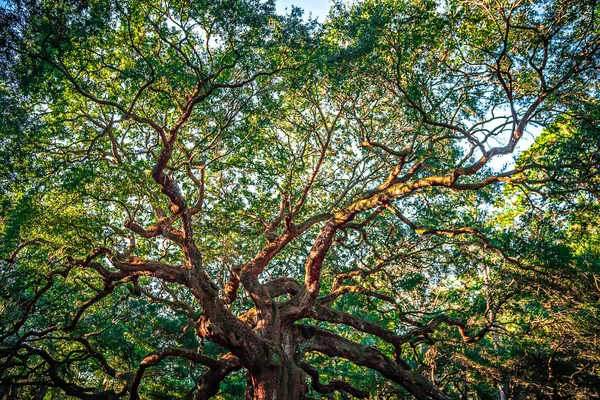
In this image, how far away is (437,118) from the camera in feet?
31.1

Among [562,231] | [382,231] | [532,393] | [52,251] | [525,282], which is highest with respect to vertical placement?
[382,231]

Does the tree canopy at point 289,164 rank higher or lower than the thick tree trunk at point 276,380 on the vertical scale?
higher

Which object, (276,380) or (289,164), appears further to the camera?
(289,164)

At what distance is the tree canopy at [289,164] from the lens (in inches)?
283

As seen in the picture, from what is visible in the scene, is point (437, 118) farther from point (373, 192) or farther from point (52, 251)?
point (52, 251)

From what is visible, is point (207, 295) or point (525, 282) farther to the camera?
point (525, 282)

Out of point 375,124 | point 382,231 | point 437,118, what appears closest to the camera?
Answer: point 437,118

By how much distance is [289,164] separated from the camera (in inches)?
394

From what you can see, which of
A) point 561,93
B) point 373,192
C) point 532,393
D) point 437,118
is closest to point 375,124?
point 437,118

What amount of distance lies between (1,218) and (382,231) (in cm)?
1003

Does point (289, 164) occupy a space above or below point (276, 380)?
above

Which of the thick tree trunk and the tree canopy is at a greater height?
the tree canopy

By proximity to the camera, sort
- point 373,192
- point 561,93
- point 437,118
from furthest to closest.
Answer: point 437,118 < point 373,192 < point 561,93

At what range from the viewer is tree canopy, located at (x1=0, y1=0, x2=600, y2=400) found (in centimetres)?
719
